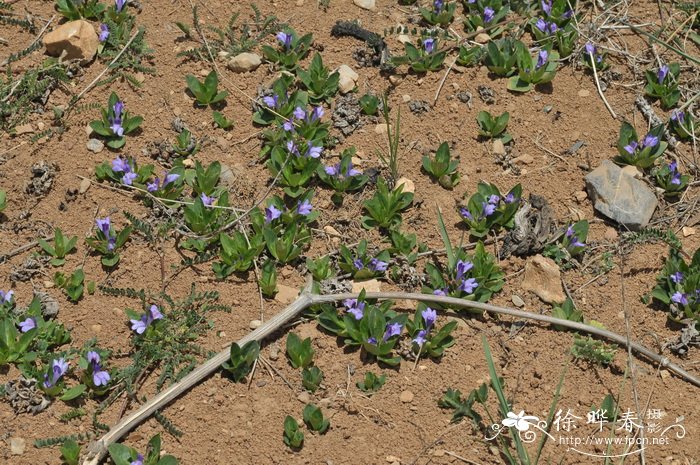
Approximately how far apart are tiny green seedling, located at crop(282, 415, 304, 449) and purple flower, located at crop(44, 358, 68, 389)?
0.99 metres

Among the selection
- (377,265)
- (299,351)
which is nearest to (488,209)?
(377,265)

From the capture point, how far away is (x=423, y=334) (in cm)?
399

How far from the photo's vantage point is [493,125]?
4945 mm

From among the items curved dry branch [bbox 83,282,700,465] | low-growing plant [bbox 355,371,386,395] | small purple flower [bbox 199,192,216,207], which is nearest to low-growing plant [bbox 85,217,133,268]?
small purple flower [bbox 199,192,216,207]

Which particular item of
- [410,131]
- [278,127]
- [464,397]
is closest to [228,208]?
[278,127]

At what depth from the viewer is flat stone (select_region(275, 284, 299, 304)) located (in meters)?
4.26

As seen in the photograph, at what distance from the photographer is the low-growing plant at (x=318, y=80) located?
5070 millimetres

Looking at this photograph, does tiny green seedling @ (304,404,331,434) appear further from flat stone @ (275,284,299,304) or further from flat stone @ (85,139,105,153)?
flat stone @ (85,139,105,153)

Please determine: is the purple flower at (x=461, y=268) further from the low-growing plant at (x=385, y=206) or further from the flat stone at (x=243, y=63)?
the flat stone at (x=243, y=63)

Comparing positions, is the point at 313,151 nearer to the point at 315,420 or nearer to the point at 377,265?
the point at 377,265

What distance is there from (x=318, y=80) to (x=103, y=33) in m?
1.30

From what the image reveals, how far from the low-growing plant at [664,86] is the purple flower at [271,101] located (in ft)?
7.26

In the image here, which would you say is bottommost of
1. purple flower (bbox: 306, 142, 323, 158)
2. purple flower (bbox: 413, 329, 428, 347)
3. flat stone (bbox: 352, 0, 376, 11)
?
purple flower (bbox: 413, 329, 428, 347)

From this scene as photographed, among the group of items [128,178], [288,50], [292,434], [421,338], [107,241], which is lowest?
[292,434]
